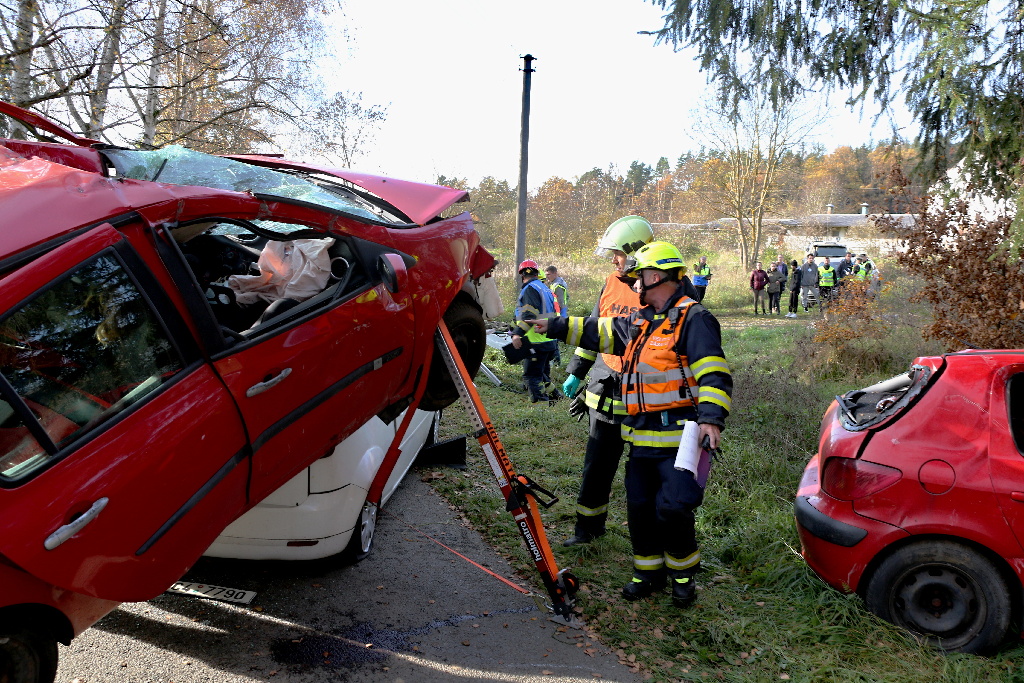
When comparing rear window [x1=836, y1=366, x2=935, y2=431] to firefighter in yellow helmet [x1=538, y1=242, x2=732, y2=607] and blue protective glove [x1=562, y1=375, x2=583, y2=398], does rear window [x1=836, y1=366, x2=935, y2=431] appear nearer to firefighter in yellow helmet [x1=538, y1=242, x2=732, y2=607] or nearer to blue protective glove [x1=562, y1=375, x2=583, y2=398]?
firefighter in yellow helmet [x1=538, y1=242, x2=732, y2=607]

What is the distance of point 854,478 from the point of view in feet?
12.1

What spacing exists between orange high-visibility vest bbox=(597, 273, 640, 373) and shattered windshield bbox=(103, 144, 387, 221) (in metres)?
1.69

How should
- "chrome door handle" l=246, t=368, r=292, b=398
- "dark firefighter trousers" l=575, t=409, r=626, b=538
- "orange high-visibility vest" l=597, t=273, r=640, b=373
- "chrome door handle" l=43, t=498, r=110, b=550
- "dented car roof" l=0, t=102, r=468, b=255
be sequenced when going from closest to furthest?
"chrome door handle" l=43, t=498, r=110, b=550
"dented car roof" l=0, t=102, r=468, b=255
"chrome door handle" l=246, t=368, r=292, b=398
"dark firefighter trousers" l=575, t=409, r=626, b=538
"orange high-visibility vest" l=597, t=273, r=640, b=373

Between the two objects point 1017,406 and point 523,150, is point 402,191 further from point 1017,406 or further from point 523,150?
point 523,150

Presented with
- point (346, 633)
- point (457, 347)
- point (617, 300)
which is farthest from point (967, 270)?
point (346, 633)

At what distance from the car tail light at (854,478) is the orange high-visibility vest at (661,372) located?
30.7 inches

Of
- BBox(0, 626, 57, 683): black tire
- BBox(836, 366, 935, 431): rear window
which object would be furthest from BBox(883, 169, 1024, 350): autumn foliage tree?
BBox(0, 626, 57, 683): black tire

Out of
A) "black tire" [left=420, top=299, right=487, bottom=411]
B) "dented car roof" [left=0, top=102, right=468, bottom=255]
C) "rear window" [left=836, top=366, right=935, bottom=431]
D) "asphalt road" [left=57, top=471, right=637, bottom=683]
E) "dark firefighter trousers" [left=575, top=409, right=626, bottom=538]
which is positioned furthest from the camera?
"dark firefighter trousers" [left=575, top=409, right=626, bottom=538]

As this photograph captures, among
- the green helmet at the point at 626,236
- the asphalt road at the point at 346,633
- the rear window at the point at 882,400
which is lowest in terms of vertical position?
the asphalt road at the point at 346,633

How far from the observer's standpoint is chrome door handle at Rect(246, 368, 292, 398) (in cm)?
263

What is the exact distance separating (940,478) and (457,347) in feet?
8.63

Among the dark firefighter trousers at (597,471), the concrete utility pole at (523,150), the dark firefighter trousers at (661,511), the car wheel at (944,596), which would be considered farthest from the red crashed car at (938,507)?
the concrete utility pole at (523,150)

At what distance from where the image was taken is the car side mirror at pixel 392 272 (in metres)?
3.27

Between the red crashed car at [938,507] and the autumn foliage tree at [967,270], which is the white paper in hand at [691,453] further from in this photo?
the autumn foliage tree at [967,270]
